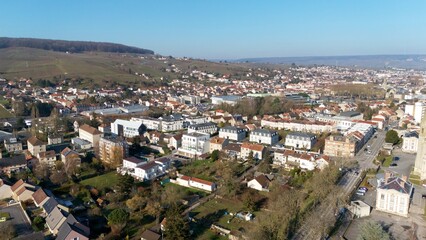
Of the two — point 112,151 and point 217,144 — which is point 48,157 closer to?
point 112,151

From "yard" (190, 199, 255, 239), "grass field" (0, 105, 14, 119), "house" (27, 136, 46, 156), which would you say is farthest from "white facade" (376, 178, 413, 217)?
"grass field" (0, 105, 14, 119)

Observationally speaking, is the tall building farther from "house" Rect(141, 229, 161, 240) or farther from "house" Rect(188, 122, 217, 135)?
"house" Rect(188, 122, 217, 135)

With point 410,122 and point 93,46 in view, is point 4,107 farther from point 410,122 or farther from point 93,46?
point 93,46

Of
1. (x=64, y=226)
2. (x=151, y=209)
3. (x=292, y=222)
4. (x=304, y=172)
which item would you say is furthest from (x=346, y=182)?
(x=64, y=226)

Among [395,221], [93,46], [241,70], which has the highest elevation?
[93,46]

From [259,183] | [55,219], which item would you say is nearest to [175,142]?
[259,183]
